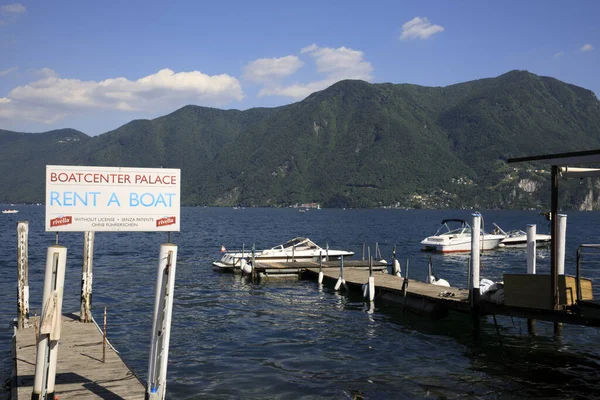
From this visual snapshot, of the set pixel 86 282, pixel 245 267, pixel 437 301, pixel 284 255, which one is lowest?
pixel 245 267

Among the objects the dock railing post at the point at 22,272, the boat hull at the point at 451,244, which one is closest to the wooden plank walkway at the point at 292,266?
the dock railing post at the point at 22,272

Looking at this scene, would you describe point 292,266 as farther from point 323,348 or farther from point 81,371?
point 81,371

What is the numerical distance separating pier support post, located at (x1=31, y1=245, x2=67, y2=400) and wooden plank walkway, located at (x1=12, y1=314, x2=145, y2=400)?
117 cm

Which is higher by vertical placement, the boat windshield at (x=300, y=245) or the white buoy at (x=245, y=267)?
the boat windshield at (x=300, y=245)

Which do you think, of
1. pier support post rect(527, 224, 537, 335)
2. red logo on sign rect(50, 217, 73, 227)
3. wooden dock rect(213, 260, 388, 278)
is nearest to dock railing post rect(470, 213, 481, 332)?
pier support post rect(527, 224, 537, 335)

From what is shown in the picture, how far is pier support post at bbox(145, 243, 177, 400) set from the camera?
962 centimetres

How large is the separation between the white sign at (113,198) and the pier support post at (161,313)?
63cm

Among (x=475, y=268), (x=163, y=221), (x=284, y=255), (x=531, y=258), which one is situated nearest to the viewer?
(x=163, y=221)

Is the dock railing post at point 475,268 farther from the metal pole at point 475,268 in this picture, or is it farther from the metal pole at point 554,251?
the metal pole at point 554,251

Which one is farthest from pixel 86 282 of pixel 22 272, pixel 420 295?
pixel 420 295

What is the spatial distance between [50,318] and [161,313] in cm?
186

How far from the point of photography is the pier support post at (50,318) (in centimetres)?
955

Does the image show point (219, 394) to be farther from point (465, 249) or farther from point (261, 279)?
point (465, 249)

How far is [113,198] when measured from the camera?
10211mm
